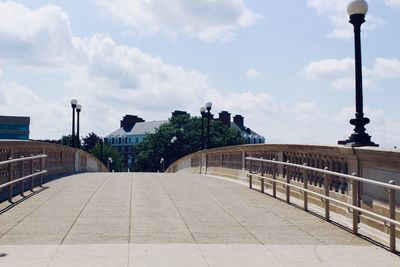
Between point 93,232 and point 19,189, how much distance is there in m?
6.21

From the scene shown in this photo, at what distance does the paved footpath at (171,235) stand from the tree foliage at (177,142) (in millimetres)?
79883

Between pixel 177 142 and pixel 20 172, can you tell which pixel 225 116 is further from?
pixel 20 172

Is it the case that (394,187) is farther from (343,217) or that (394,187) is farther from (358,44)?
(358,44)

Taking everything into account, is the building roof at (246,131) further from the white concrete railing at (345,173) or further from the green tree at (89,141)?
the white concrete railing at (345,173)

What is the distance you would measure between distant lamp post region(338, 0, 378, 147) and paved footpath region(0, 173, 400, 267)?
1718 millimetres

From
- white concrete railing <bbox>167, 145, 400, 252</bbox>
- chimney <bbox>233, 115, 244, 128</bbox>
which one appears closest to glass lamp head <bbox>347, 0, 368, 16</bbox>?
white concrete railing <bbox>167, 145, 400, 252</bbox>

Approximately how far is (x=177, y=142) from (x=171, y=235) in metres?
85.7

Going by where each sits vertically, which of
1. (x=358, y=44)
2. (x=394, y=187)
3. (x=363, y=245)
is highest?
(x=358, y=44)

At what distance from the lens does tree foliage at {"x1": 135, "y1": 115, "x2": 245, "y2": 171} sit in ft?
304

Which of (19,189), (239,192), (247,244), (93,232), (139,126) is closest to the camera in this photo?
(247,244)

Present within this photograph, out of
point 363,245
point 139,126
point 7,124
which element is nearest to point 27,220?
point 363,245

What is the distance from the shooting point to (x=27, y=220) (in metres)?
9.11

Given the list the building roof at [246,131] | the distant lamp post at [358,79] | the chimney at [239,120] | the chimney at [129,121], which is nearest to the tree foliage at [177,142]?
the building roof at [246,131]

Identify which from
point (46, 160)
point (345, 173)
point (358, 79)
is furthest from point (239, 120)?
point (345, 173)
